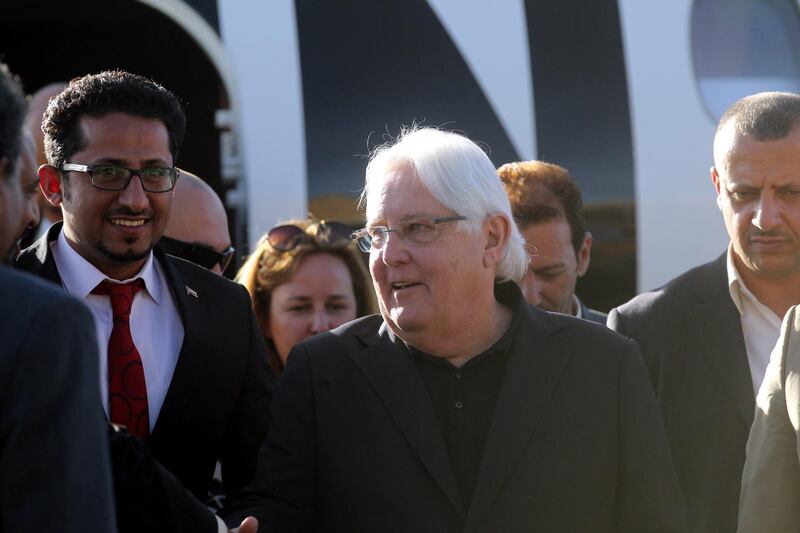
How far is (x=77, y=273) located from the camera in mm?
2836

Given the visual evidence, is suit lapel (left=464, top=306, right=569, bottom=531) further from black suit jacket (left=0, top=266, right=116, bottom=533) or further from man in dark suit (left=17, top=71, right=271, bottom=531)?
black suit jacket (left=0, top=266, right=116, bottom=533)

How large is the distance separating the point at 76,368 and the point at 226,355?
1299 millimetres

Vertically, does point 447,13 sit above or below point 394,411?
above

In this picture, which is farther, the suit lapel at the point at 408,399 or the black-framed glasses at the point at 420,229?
the black-framed glasses at the point at 420,229

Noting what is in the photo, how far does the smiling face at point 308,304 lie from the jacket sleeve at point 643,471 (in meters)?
1.38

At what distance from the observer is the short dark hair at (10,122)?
64.7 inches

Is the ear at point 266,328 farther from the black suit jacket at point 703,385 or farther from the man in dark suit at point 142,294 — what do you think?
the black suit jacket at point 703,385

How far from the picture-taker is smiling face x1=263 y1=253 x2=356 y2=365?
12.7ft

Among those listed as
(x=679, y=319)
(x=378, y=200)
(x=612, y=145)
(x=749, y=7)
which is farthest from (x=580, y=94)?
(x=378, y=200)

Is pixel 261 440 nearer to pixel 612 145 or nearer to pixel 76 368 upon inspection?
pixel 76 368

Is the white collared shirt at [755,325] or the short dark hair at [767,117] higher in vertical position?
the short dark hair at [767,117]

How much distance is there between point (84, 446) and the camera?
160 centimetres

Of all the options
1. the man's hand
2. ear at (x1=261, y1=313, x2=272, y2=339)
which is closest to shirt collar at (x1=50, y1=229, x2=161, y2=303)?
the man's hand

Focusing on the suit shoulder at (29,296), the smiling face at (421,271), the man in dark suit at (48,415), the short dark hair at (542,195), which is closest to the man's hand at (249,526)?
the smiling face at (421,271)
